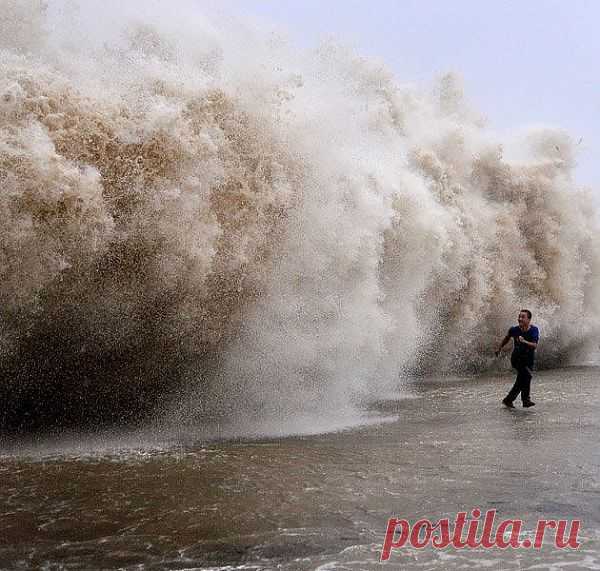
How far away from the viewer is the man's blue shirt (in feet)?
35.3

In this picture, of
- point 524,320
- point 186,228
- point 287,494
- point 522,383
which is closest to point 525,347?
point 524,320

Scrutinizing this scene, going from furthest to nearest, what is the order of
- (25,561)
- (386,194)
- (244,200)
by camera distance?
1. (386,194)
2. (244,200)
3. (25,561)

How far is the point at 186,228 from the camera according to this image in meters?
7.71

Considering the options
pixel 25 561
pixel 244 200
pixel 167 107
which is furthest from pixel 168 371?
pixel 25 561

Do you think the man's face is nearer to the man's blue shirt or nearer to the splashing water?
the man's blue shirt

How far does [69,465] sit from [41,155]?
8.72ft

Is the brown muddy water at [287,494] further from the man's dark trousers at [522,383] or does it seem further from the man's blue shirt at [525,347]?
the man's blue shirt at [525,347]

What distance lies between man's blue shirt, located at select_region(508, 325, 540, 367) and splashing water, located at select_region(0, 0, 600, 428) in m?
1.95

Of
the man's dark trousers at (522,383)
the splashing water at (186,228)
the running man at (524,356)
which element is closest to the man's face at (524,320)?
the running man at (524,356)

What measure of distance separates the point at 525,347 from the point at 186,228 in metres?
5.48

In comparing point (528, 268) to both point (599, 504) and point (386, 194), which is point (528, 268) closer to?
point (386, 194)

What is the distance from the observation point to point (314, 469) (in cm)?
625

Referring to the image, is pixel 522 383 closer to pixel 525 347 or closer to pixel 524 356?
pixel 524 356

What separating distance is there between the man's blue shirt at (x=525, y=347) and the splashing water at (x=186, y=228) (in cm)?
195
